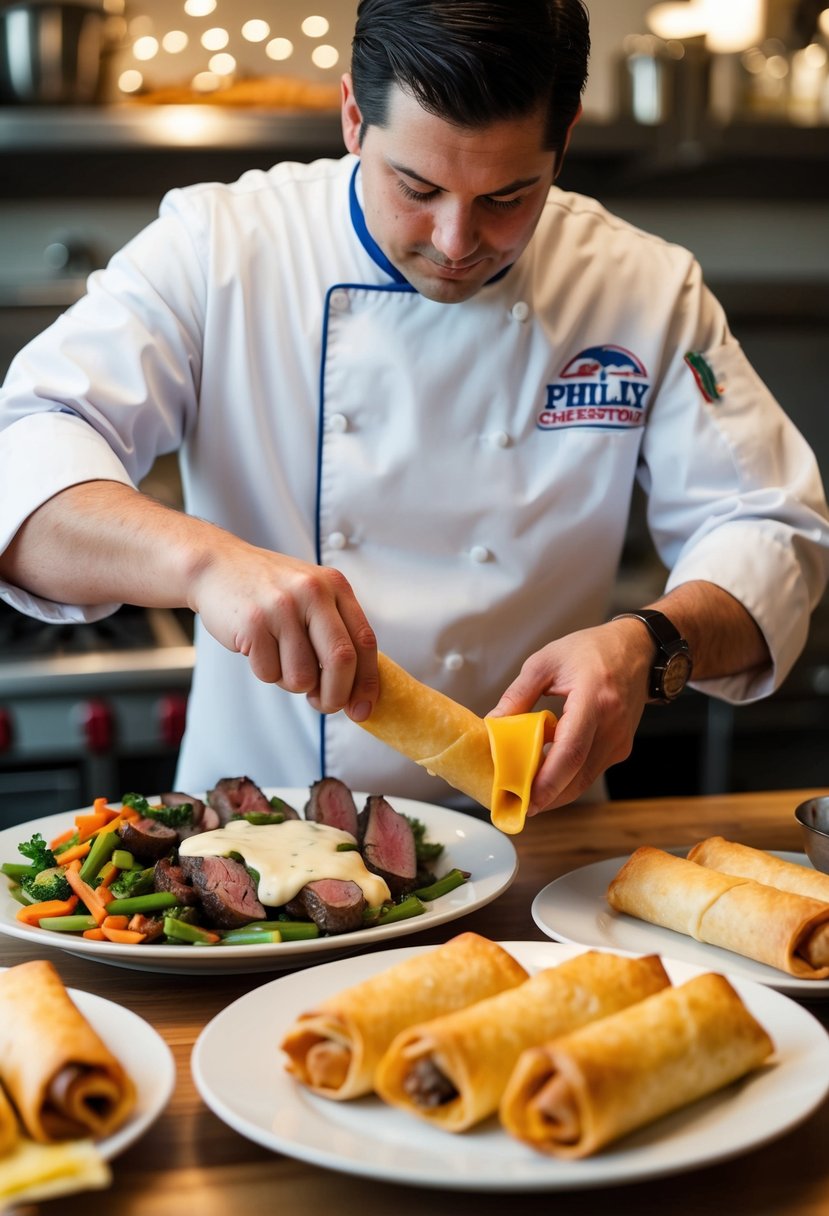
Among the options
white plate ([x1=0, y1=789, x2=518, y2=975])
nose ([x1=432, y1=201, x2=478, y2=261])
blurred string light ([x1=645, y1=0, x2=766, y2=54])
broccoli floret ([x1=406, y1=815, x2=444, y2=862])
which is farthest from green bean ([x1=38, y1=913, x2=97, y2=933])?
blurred string light ([x1=645, y1=0, x2=766, y2=54])

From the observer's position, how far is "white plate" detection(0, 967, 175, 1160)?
789 millimetres

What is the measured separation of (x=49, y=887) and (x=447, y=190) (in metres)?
0.87

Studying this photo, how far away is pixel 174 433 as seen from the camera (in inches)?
70.5

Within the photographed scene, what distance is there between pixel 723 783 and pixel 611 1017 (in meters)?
2.33

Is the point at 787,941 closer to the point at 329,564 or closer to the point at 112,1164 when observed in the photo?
the point at 112,1164

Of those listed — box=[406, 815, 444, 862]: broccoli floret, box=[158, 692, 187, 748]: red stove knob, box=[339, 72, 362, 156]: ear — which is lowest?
box=[158, 692, 187, 748]: red stove knob

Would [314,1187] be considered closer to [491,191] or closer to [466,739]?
[466,739]

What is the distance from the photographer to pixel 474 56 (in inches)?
52.2

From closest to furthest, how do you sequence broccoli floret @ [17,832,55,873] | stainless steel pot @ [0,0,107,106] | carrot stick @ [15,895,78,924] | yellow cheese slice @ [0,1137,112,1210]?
yellow cheese slice @ [0,1137,112,1210] < carrot stick @ [15,895,78,924] < broccoli floret @ [17,832,55,873] < stainless steel pot @ [0,0,107,106]

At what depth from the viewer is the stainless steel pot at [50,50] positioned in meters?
2.88

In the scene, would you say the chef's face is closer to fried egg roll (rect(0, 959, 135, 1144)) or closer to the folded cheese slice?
the folded cheese slice

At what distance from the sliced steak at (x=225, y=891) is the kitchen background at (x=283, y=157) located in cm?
161

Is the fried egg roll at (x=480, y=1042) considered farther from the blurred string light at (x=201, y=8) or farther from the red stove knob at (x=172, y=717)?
the blurred string light at (x=201, y=8)

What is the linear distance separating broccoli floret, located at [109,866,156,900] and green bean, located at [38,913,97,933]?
4 cm
